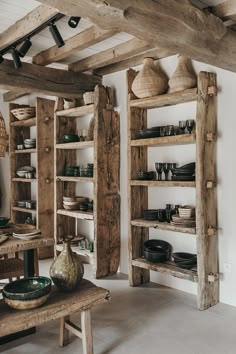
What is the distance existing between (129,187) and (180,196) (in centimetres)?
60

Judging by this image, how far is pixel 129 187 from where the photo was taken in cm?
401

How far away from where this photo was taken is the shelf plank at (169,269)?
3.38m

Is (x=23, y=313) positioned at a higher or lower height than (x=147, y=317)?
higher

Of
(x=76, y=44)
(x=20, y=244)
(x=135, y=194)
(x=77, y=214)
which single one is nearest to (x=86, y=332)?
(x=20, y=244)

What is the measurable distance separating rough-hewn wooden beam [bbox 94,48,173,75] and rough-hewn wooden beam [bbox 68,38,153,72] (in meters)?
0.17

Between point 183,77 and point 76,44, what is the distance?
1179 millimetres

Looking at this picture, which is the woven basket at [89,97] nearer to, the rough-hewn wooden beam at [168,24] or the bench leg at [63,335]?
the rough-hewn wooden beam at [168,24]

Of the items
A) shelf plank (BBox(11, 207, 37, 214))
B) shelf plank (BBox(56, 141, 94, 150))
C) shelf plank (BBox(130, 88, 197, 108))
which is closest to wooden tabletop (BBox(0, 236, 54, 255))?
shelf plank (BBox(56, 141, 94, 150))

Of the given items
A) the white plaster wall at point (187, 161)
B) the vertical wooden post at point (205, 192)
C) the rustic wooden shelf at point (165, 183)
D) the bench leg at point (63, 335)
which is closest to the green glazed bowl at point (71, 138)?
the white plaster wall at point (187, 161)

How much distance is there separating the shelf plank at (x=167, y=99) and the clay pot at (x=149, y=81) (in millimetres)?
88

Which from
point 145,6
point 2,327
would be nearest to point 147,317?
point 2,327

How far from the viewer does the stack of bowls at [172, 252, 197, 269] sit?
11.5ft

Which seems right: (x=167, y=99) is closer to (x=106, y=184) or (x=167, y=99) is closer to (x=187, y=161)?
(x=187, y=161)

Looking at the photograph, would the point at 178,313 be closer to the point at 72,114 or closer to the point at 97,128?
the point at 97,128
